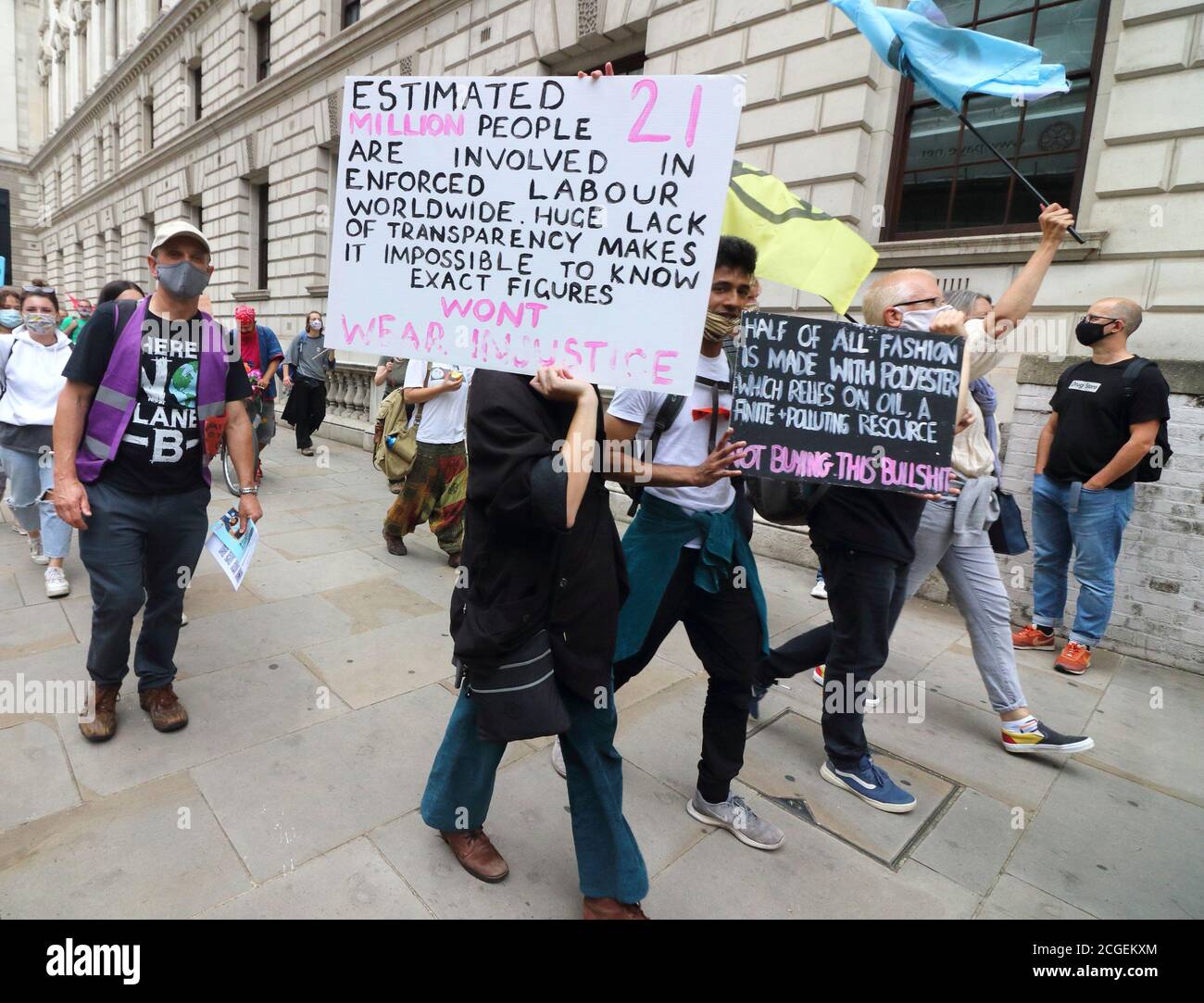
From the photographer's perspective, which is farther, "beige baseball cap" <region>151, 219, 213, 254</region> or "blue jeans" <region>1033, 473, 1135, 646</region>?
"blue jeans" <region>1033, 473, 1135, 646</region>

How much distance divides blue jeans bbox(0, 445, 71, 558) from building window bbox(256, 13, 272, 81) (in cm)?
1576

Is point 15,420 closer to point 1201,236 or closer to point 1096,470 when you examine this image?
point 1096,470

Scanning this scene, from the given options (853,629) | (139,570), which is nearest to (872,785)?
(853,629)

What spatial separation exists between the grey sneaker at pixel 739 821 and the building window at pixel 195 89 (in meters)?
24.0

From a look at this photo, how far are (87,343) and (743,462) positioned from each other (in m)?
2.56

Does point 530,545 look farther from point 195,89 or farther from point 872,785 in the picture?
point 195,89

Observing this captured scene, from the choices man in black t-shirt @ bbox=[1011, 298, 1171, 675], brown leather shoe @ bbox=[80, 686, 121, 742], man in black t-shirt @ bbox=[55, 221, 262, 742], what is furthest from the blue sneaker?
brown leather shoe @ bbox=[80, 686, 121, 742]

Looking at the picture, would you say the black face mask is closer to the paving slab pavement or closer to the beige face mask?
the paving slab pavement

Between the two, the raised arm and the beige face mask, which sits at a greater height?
the raised arm

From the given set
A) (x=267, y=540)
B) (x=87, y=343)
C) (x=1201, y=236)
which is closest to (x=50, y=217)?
(x=267, y=540)

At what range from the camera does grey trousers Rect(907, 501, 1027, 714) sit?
3.22m

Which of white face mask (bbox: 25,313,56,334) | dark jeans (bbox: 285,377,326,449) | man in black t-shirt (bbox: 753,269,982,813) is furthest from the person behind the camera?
dark jeans (bbox: 285,377,326,449)

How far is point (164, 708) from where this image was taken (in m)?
3.06

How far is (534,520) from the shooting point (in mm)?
1743
